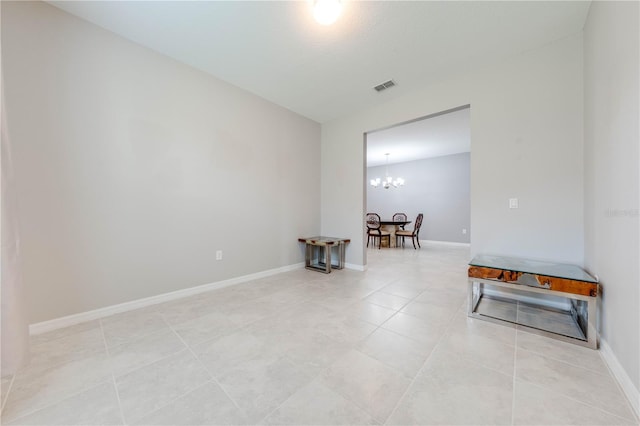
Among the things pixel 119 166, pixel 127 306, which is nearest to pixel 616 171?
pixel 119 166

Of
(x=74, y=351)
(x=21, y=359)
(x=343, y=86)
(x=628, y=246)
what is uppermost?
(x=343, y=86)

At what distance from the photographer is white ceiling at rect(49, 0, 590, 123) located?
196 cm

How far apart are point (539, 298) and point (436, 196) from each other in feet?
17.7

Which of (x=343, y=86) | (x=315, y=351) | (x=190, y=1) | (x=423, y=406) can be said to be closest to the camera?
(x=423, y=406)

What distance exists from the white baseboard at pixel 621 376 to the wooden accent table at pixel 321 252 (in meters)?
2.71

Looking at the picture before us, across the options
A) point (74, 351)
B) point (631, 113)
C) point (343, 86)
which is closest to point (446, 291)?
point (631, 113)

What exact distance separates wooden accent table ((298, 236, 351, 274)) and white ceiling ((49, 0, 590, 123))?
90.2 inches

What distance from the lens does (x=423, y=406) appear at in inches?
45.3

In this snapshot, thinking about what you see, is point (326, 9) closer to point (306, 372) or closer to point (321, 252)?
point (306, 372)

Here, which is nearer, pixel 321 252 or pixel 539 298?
pixel 539 298

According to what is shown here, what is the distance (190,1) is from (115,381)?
274 centimetres

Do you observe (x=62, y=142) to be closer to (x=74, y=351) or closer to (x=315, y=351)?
(x=74, y=351)

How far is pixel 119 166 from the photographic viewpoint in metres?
2.24

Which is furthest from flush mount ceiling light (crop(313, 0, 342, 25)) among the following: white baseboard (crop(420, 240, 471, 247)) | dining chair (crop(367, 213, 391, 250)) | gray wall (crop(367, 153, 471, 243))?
white baseboard (crop(420, 240, 471, 247))
